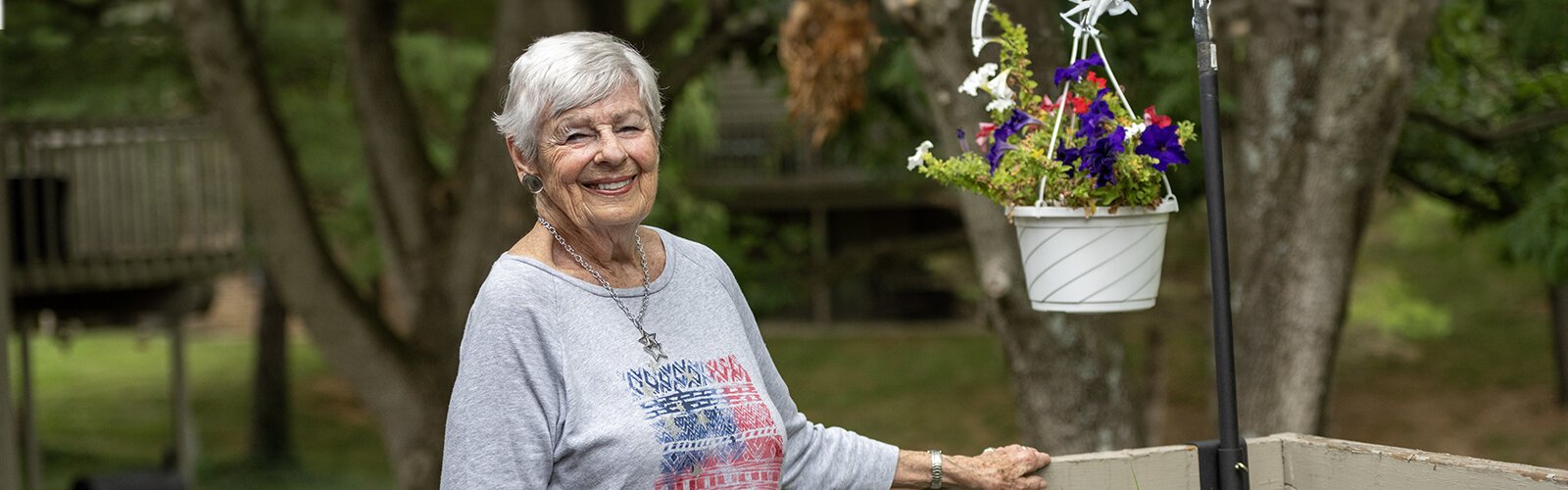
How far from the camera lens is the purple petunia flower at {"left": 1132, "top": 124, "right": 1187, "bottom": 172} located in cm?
287

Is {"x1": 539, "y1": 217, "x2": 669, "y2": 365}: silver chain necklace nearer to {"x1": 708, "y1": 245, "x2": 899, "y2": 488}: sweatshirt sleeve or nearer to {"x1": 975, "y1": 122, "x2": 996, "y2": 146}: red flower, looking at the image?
{"x1": 708, "y1": 245, "x2": 899, "y2": 488}: sweatshirt sleeve

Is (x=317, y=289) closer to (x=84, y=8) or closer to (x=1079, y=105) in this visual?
(x=84, y=8)

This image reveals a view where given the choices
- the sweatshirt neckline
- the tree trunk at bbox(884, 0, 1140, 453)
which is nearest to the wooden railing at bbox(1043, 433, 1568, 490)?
the sweatshirt neckline

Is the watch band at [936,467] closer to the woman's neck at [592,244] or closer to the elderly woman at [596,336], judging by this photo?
the elderly woman at [596,336]

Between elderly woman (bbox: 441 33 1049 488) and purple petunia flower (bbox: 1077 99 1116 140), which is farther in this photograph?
purple petunia flower (bbox: 1077 99 1116 140)

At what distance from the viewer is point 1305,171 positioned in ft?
17.6

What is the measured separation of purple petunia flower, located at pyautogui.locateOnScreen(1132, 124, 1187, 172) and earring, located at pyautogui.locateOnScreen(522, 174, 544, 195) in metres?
1.05

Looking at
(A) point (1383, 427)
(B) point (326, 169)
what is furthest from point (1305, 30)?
(A) point (1383, 427)

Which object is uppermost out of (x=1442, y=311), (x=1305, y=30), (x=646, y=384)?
(x=1305, y=30)

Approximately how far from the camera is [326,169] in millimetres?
14430

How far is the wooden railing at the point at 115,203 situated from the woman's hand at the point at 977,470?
10.2 metres

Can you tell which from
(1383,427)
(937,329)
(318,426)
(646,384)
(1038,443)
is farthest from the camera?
(937,329)

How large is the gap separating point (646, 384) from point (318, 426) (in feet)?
61.3

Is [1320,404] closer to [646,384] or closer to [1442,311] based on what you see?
[646,384]
